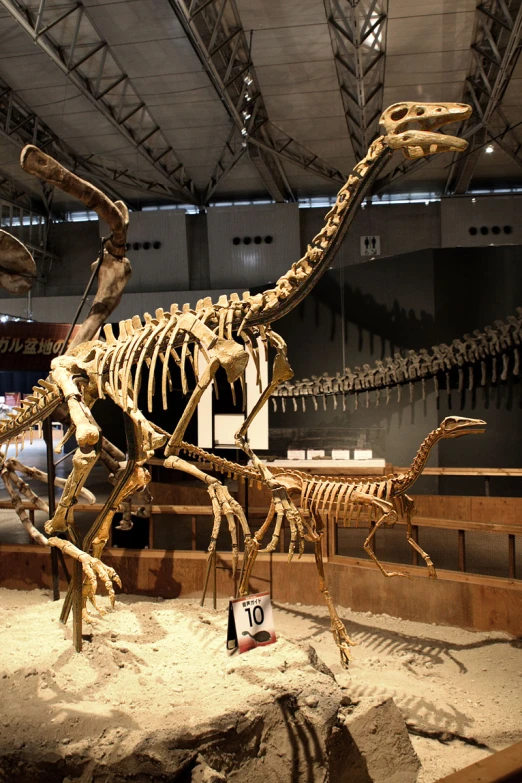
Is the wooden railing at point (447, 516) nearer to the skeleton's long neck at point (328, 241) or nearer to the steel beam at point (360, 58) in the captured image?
the skeleton's long neck at point (328, 241)

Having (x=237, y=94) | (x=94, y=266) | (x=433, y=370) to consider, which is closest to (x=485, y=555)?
(x=433, y=370)

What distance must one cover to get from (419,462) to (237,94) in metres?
6.70

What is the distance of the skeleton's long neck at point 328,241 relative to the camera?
11.0 feet

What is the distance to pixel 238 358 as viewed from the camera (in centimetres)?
384

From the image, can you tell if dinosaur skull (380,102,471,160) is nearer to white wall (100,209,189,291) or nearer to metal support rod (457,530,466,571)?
metal support rod (457,530,466,571)

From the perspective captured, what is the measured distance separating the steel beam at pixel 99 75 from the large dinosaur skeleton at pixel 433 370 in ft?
14.7

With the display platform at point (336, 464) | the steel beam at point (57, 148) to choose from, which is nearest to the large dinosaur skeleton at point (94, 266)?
the display platform at point (336, 464)

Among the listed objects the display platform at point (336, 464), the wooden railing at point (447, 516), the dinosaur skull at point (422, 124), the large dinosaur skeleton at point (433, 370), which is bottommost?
the wooden railing at point (447, 516)

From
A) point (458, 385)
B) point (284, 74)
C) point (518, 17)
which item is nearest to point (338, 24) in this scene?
point (284, 74)

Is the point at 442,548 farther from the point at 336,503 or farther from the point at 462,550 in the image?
the point at 336,503

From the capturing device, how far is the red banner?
319 inches

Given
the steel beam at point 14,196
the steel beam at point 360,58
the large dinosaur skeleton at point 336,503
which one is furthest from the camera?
the steel beam at point 14,196

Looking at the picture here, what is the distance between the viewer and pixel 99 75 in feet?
26.6

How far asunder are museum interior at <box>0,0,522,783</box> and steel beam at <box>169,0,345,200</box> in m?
0.06
